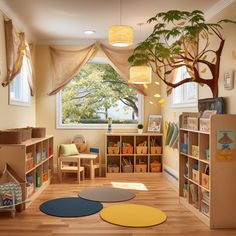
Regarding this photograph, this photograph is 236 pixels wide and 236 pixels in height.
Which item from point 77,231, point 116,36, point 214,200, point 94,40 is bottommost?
point 77,231

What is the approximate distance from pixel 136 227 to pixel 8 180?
1.62 m

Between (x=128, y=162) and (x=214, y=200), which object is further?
(x=128, y=162)

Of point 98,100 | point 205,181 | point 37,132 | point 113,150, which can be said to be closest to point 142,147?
point 113,150

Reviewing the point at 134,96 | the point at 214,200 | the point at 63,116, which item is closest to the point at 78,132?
the point at 63,116

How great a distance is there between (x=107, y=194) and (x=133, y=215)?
99 centimetres

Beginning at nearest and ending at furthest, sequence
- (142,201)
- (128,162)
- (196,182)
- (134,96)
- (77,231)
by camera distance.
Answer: (77,231)
(196,182)
(142,201)
(128,162)
(134,96)

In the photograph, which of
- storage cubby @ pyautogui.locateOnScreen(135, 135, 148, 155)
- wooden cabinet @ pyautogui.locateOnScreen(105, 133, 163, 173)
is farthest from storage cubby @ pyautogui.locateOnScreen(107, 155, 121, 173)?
storage cubby @ pyautogui.locateOnScreen(135, 135, 148, 155)

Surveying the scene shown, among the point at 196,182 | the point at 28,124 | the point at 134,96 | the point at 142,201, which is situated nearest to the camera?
the point at 196,182

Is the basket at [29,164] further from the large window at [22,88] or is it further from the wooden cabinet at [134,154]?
the wooden cabinet at [134,154]

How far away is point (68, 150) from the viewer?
579 cm

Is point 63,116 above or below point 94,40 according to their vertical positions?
below

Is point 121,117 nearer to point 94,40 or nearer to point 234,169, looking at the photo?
point 94,40

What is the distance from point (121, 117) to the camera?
21.5ft

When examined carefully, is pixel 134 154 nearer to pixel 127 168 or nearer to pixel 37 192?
pixel 127 168
